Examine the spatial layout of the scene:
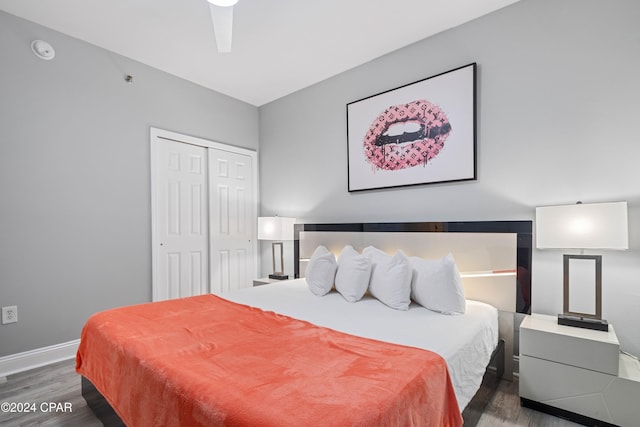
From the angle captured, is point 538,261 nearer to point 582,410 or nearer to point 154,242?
point 582,410

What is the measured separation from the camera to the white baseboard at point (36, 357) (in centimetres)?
242

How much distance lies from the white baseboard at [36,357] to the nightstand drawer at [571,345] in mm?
3588

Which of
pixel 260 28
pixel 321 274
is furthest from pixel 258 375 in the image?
pixel 260 28

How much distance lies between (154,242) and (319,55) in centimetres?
258

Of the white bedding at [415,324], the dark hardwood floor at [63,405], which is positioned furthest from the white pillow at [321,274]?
the dark hardwood floor at [63,405]

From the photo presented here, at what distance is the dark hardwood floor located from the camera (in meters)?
1.80

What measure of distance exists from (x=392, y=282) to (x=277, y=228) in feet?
5.77

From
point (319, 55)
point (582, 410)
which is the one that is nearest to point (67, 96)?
point (319, 55)

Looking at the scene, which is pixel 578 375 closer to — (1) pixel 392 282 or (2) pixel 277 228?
(1) pixel 392 282

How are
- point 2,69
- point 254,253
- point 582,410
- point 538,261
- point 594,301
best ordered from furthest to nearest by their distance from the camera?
1. point 254,253
2. point 2,69
3. point 538,261
4. point 594,301
5. point 582,410

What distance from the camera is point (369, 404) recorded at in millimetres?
971

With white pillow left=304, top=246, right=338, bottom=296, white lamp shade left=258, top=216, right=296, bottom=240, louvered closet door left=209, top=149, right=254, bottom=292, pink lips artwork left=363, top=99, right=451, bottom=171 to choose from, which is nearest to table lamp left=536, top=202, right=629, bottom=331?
pink lips artwork left=363, top=99, right=451, bottom=171

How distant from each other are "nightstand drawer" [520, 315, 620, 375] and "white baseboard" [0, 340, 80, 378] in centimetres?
359

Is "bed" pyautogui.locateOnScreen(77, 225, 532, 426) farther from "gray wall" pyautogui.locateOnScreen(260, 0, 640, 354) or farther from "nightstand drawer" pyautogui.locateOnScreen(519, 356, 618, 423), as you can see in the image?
"gray wall" pyautogui.locateOnScreen(260, 0, 640, 354)
